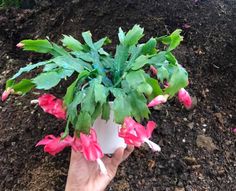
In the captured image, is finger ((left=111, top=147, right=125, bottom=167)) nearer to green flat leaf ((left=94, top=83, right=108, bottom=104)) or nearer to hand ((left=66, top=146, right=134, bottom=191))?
hand ((left=66, top=146, right=134, bottom=191))

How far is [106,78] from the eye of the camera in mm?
1533

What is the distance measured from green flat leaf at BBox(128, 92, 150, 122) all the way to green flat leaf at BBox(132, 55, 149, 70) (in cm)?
9

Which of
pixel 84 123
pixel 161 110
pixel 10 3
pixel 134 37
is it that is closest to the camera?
pixel 84 123

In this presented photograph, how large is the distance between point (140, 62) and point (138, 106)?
0.47ft

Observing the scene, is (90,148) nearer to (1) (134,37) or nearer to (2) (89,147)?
(2) (89,147)

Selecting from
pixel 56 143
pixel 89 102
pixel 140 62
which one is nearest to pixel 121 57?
pixel 140 62

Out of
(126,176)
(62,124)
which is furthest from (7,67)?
(126,176)

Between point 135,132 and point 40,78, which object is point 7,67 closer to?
point 40,78

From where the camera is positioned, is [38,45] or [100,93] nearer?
[100,93]

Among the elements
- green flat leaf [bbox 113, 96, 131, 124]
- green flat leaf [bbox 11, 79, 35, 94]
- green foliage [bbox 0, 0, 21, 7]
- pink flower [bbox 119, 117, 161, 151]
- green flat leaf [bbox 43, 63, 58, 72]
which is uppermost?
green flat leaf [bbox 43, 63, 58, 72]

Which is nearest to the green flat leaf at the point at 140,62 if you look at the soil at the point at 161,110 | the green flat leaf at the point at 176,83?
the green flat leaf at the point at 176,83

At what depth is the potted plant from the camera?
138 cm

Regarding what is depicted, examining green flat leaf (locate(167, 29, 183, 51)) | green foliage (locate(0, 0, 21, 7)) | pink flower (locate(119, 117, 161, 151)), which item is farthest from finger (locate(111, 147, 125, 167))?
green foliage (locate(0, 0, 21, 7))

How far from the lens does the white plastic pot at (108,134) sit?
5.17 ft
